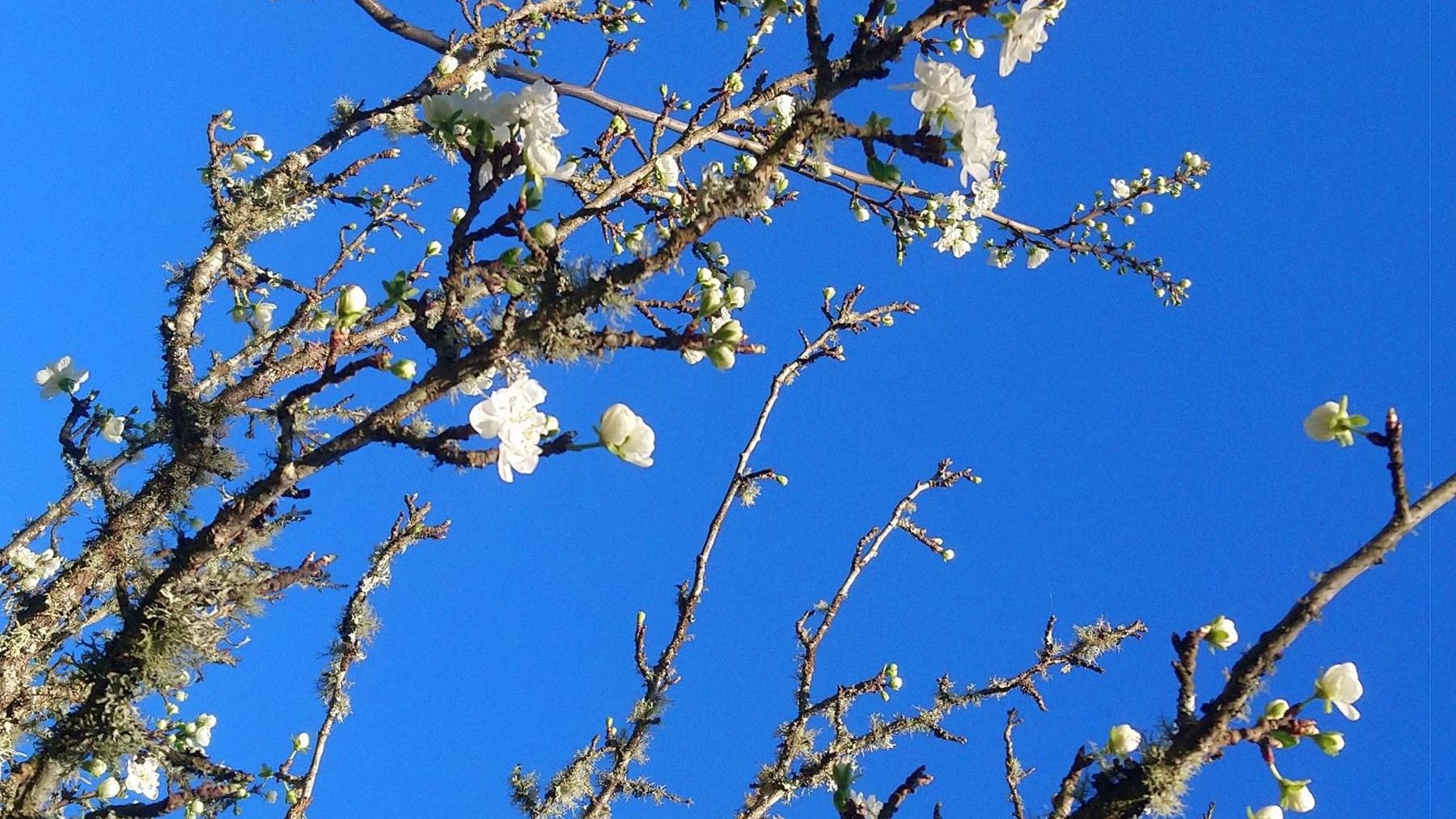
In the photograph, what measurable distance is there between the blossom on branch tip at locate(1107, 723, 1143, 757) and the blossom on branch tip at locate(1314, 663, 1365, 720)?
0.48 metres

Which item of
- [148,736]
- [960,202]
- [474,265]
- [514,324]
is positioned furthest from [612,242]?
[148,736]

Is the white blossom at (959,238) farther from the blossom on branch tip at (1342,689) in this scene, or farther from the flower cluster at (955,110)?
the blossom on branch tip at (1342,689)

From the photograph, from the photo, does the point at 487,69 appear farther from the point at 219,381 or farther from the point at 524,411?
the point at 524,411

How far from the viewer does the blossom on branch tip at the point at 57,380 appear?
417cm

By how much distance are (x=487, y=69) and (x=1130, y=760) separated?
164 inches

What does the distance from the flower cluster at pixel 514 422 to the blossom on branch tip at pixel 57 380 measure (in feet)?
10.1

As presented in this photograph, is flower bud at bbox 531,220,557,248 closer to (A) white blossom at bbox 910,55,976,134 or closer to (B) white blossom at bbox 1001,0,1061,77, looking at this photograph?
(A) white blossom at bbox 910,55,976,134

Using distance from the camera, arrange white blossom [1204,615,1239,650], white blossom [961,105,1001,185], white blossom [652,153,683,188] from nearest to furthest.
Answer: white blossom [961,105,1001,185], white blossom [1204,615,1239,650], white blossom [652,153,683,188]

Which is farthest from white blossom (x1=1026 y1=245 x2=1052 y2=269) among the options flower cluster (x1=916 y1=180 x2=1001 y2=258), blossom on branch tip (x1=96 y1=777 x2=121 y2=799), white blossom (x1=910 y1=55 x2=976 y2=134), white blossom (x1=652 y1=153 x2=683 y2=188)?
blossom on branch tip (x1=96 y1=777 x2=121 y2=799)

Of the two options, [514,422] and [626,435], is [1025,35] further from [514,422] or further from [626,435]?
[514,422]

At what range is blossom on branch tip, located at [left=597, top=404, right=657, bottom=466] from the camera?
7.06 ft

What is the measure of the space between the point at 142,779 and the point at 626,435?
307cm

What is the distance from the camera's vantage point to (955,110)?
219 centimetres

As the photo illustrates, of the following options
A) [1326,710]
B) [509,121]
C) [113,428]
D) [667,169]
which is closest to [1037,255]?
[667,169]
